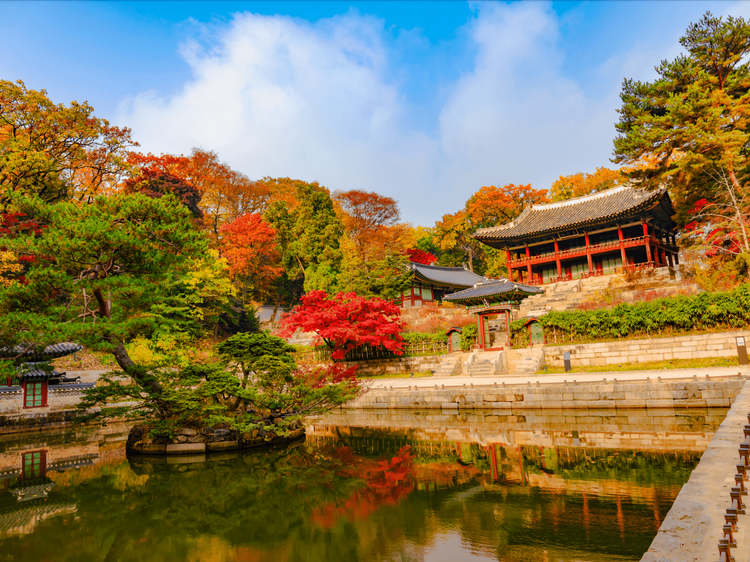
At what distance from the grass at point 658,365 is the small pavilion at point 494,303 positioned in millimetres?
3693

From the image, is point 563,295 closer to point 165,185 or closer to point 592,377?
point 592,377

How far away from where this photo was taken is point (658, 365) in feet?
56.4

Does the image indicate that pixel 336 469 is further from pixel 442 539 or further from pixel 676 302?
pixel 676 302

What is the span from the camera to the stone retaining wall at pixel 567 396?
12117mm

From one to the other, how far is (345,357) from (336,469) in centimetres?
1593

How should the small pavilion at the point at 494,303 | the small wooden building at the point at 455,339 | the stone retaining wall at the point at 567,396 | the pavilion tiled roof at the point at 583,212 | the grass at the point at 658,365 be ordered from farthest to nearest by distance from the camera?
the pavilion tiled roof at the point at 583,212, the small wooden building at the point at 455,339, the small pavilion at the point at 494,303, the grass at the point at 658,365, the stone retaining wall at the point at 567,396

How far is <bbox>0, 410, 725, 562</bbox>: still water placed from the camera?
560cm

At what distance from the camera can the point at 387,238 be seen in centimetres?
4200

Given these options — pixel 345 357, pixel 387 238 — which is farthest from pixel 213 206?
pixel 345 357

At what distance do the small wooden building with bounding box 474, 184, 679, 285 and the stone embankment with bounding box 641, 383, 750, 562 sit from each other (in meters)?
27.5

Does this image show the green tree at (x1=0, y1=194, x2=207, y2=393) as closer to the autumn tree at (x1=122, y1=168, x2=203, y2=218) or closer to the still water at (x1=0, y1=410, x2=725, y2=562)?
the still water at (x1=0, y1=410, x2=725, y2=562)

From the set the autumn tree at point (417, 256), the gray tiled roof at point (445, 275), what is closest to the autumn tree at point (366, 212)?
the autumn tree at point (417, 256)

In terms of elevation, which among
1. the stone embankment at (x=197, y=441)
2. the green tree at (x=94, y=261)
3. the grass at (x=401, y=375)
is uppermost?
the green tree at (x=94, y=261)

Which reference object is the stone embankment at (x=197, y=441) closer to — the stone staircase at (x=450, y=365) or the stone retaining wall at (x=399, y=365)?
the stone staircase at (x=450, y=365)
